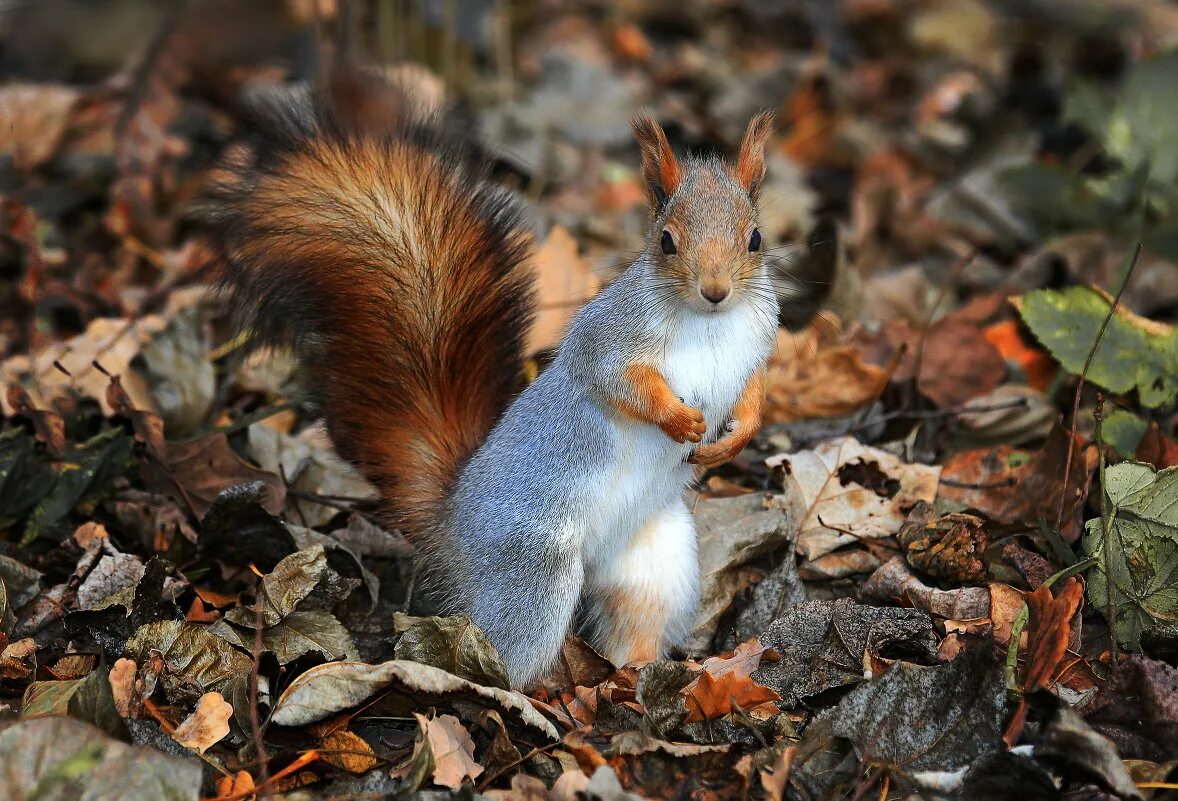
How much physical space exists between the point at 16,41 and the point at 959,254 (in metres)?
4.19

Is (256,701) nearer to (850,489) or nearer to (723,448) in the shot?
(723,448)

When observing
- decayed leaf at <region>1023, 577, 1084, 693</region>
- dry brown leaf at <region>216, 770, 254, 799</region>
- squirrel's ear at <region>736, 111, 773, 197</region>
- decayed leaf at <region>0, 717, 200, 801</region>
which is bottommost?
dry brown leaf at <region>216, 770, 254, 799</region>

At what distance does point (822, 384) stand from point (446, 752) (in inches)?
66.1

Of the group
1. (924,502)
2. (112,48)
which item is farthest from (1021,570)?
(112,48)

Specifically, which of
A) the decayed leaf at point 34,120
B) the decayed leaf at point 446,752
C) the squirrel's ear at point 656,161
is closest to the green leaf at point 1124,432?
the squirrel's ear at point 656,161

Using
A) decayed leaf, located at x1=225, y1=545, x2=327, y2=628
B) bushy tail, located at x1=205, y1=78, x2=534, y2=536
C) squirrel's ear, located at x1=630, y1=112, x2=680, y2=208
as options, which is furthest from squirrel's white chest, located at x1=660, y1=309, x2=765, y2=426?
decayed leaf, located at x1=225, y1=545, x2=327, y2=628

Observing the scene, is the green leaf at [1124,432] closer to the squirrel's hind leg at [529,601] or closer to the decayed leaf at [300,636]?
the squirrel's hind leg at [529,601]

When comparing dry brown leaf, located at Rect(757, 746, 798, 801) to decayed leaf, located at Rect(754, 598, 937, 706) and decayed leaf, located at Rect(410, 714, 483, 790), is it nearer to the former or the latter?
decayed leaf, located at Rect(754, 598, 937, 706)

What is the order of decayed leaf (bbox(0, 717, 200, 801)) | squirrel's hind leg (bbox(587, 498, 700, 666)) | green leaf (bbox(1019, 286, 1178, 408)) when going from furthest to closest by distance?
green leaf (bbox(1019, 286, 1178, 408)) < squirrel's hind leg (bbox(587, 498, 700, 666)) < decayed leaf (bbox(0, 717, 200, 801))

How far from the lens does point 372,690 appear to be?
91.4 inches

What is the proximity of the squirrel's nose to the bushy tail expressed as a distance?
2.09 feet

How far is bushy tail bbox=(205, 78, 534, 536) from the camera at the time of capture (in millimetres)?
2705

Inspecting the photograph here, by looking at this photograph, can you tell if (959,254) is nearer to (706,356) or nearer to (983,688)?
(706,356)

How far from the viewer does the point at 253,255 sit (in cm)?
270
